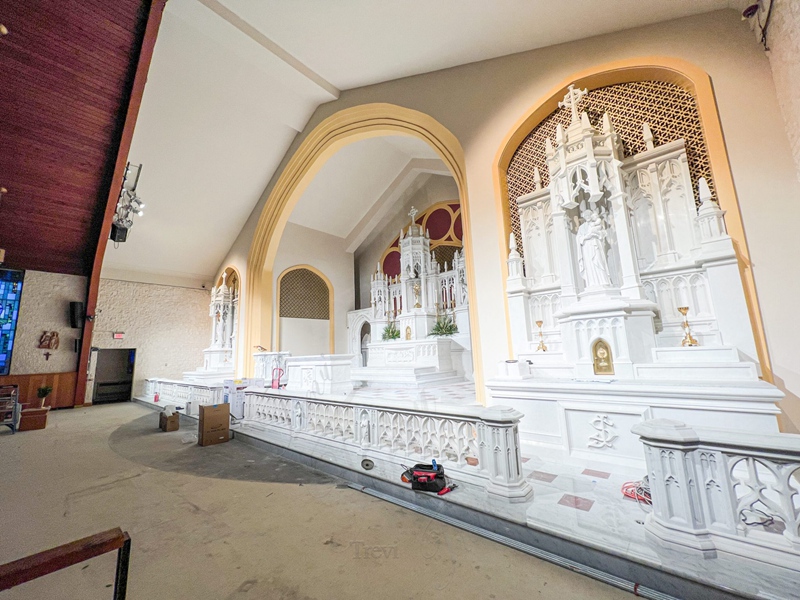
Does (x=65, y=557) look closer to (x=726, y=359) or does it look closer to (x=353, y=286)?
(x=726, y=359)

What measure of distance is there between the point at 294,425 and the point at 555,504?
2.97m

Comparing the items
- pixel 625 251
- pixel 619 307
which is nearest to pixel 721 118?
pixel 625 251

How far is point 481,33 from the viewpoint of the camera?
14.5ft

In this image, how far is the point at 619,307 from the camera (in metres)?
3.36

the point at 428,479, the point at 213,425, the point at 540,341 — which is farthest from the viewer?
the point at 213,425

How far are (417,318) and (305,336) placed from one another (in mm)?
3845

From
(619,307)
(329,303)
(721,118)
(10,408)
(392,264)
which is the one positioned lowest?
(10,408)

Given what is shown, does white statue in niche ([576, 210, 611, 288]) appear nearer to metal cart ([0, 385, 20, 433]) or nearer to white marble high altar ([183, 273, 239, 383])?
metal cart ([0, 385, 20, 433])

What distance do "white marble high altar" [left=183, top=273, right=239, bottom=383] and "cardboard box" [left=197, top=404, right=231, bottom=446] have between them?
18.8ft

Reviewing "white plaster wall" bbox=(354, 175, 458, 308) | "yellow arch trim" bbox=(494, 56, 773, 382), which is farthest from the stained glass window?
"yellow arch trim" bbox=(494, 56, 773, 382)

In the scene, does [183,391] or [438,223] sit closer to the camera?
[183,391]

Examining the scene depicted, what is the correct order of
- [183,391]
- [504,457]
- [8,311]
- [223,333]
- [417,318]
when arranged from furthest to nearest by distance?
[223,333]
[417,318]
[8,311]
[183,391]
[504,457]

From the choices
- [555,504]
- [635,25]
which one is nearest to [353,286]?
[635,25]

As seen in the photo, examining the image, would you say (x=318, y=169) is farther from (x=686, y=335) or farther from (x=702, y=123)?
(x=686, y=335)
